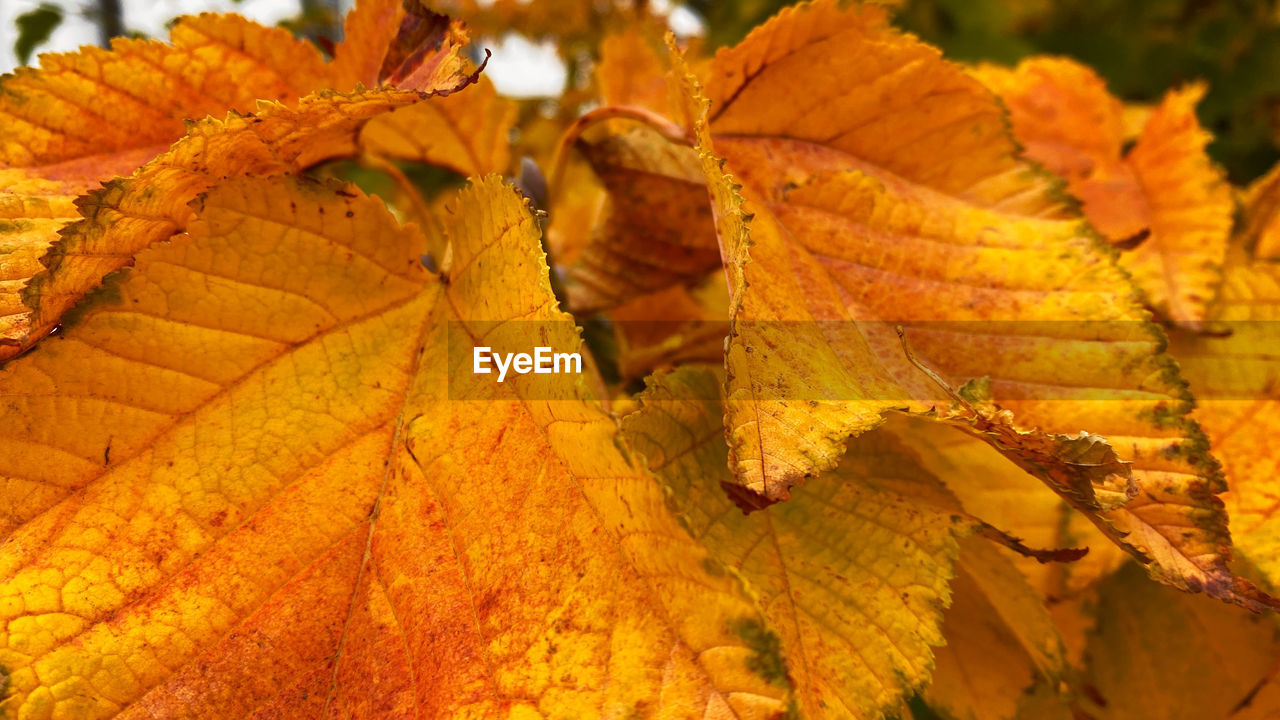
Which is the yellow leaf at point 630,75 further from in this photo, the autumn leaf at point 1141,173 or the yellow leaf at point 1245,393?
the yellow leaf at point 1245,393

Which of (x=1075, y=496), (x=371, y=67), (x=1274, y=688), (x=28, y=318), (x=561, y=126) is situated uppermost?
(x=561, y=126)

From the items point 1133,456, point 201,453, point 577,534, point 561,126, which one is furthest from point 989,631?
point 561,126

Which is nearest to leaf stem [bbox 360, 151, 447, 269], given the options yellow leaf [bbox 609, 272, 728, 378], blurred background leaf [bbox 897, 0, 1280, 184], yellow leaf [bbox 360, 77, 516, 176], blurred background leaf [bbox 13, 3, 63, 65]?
yellow leaf [bbox 360, 77, 516, 176]

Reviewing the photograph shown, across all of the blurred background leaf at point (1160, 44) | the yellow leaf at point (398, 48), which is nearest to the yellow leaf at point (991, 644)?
the yellow leaf at point (398, 48)

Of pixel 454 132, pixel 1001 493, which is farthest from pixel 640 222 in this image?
Result: pixel 1001 493

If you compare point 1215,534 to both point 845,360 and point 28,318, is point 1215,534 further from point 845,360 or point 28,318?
point 28,318

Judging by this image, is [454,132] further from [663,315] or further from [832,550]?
[832,550]

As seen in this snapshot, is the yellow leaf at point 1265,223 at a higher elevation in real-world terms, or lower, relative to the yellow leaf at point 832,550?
higher
